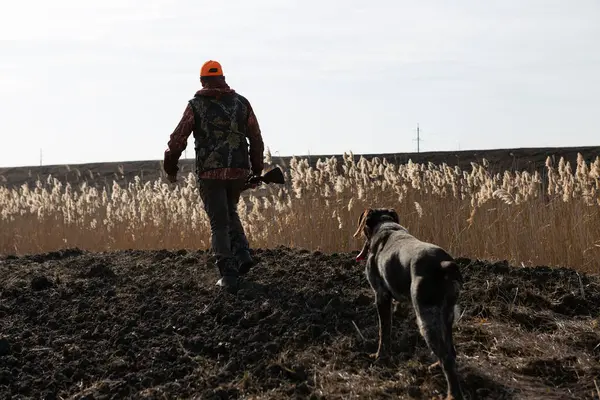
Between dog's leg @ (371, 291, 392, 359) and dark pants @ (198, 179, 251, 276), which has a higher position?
dark pants @ (198, 179, 251, 276)

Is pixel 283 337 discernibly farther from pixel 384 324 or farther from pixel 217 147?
pixel 217 147

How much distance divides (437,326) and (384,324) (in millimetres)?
929

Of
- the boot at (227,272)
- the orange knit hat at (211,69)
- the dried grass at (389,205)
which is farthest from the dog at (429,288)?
the dried grass at (389,205)

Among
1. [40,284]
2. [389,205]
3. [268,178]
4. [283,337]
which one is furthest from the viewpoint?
[389,205]

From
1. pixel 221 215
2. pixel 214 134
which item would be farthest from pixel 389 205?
pixel 214 134

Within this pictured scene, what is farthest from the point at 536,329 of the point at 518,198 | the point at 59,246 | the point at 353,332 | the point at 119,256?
the point at 59,246

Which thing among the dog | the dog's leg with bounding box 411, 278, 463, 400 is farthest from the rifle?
the dog's leg with bounding box 411, 278, 463, 400

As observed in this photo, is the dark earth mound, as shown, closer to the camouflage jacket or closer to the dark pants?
the dark pants

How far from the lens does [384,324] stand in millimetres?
5461

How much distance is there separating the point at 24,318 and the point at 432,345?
4.30 metres

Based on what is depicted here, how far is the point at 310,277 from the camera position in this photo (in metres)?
7.71

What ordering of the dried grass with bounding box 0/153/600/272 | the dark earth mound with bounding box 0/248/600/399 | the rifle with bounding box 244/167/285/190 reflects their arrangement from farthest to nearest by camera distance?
the dried grass with bounding box 0/153/600/272, the rifle with bounding box 244/167/285/190, the dark earth mound with bounding box 0/248/600/399

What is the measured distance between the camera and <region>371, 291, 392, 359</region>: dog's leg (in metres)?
Answer: 5.42

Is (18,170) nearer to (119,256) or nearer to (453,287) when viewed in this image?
(119,256)
